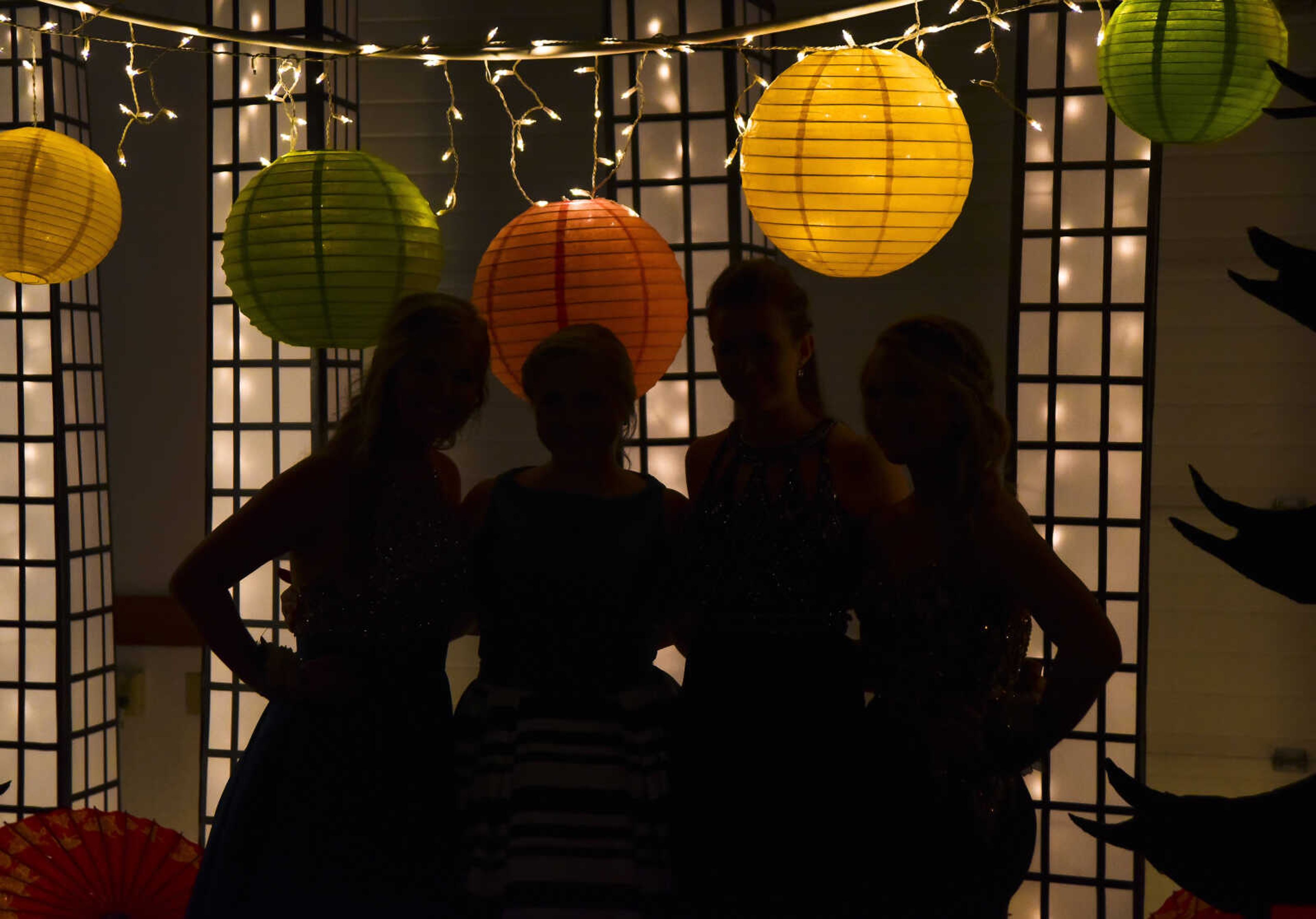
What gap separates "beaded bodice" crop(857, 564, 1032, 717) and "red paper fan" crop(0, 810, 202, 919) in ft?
4.10

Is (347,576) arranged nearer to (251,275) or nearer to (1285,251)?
(251,275)

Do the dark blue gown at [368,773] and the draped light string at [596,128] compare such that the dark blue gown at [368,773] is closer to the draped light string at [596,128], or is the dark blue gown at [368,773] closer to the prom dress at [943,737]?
the prom dress at [943,737]

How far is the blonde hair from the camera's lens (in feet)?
6.55

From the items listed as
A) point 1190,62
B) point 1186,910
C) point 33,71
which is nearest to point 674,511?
point 1186,910

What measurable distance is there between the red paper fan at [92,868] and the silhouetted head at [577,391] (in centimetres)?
99

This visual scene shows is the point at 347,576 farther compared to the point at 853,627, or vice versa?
the point at 853,627

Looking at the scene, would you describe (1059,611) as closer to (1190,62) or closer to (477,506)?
(477,506)

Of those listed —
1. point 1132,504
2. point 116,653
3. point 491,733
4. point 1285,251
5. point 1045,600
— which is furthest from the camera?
point 116,653

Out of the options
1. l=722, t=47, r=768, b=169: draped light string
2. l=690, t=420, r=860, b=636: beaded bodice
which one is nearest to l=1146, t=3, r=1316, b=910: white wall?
l=722, t=47, r=768, b=169: draped light string

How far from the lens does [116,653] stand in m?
5.20

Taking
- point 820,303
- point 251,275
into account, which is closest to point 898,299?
point 820,303

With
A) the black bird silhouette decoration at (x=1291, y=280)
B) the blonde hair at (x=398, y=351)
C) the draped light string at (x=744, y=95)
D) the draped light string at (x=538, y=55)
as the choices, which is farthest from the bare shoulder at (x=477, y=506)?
the draped light string at (x=744, y=95)

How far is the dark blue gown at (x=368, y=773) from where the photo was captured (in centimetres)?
195

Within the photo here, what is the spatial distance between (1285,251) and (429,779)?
57.0 inches
